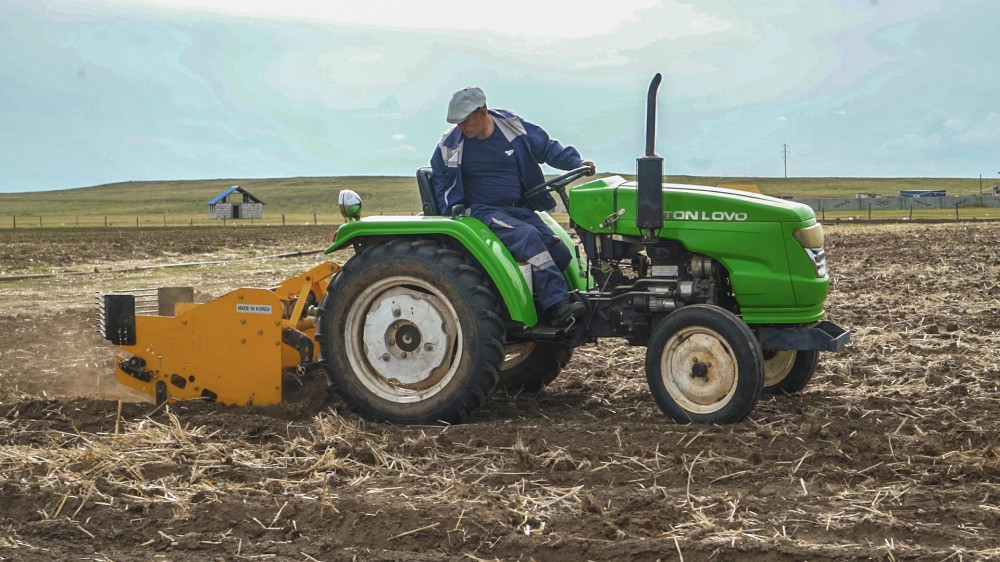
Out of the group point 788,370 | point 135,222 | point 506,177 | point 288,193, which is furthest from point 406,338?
point 288,193

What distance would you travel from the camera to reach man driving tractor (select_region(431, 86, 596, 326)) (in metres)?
6.15

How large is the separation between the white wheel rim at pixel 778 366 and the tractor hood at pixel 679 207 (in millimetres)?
1102

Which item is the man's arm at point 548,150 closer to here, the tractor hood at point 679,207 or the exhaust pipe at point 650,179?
the tractor hood at point 679,207

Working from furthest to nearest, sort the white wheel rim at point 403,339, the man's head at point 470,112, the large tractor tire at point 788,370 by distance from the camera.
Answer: the large tractor tire at point 788,370 → the man's head at point 470,112 → the white wheel rim at point 403,339

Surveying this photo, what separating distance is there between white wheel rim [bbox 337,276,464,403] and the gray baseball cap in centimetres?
99

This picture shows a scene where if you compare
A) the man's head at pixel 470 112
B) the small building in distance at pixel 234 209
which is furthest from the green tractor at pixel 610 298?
the small building in distance at pixel 234 209

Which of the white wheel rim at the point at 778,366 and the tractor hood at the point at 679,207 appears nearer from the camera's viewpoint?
the tractor hood at the point at 679,207

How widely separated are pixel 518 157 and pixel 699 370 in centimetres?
179

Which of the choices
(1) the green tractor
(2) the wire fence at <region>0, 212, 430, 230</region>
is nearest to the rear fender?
(1) the green tractor

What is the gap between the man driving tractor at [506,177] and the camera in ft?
20.2

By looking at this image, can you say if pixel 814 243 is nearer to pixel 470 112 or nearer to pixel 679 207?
pixel 679 207

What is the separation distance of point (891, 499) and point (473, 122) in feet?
10.6

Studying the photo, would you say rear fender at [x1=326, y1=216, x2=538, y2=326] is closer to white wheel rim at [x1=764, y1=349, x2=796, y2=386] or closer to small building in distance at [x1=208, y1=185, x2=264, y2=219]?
white wheel rim at [x1=764, y1=349, x2=796, y2=386]

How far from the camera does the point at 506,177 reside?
6.47m
